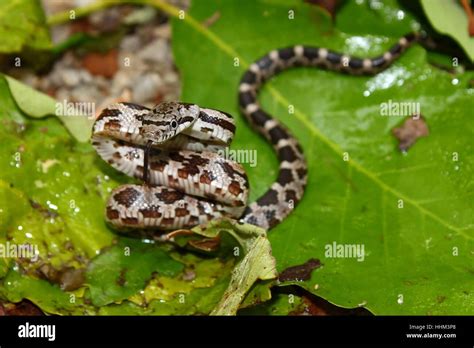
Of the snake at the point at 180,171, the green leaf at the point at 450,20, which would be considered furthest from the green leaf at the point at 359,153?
the green leaf at the point at 450,20

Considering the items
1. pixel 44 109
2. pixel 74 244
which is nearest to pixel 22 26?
pixel 44 109
